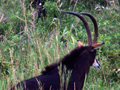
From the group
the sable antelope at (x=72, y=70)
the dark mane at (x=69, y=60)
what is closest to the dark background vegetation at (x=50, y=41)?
the sable antelope at (x=72, y=70)

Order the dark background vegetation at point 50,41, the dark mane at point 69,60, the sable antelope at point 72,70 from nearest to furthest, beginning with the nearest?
1. the sable antelope at point 72,70
2. the dark mane at point 69,60
3. the dark background vegetation at point 50,41

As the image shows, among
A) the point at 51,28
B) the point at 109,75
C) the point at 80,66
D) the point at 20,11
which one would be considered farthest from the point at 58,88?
the point at 20,11

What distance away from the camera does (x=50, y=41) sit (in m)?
6.22

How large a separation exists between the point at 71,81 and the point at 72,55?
1.49 ft

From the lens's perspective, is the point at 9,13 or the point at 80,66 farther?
the point at 9,13

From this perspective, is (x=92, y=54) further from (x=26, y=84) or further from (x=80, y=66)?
(x=26, y=84)

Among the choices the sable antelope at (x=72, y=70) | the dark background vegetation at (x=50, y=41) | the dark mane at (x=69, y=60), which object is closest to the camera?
the sable antelope at (x=72, y=70)

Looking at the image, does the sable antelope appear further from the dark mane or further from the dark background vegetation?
the dark background vegetation

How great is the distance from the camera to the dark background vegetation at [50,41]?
516cm

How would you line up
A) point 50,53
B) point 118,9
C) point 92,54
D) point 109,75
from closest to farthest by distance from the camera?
point 92,54 < point 109,75 < point 50,53 < point 118,9

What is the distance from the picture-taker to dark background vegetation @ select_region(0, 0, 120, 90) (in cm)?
516

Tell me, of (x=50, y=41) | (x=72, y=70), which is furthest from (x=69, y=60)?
(x=50, y=41)

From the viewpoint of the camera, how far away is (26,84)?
3787 millimetres

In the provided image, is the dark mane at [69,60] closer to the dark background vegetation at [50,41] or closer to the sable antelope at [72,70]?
the sable antelope at [72,70]
